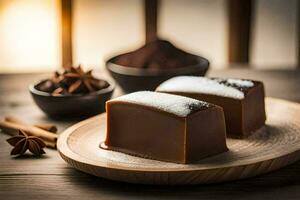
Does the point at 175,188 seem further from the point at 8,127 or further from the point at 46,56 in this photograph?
the point at 46,56

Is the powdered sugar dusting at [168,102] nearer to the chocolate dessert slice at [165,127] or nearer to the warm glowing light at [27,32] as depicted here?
the chocolate dessert slice at [165,127]

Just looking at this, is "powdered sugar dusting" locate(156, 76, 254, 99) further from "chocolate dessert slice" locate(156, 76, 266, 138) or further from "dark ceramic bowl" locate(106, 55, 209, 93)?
"dark ceramic bowl" locate(106, 55, 209, 93)

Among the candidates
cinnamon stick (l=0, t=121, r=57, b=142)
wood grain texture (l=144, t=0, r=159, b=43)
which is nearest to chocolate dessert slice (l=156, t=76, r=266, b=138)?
cinnamon stick (l=0, t=121, r=57, b=142)

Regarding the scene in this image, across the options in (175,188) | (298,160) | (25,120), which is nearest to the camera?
(175,188)

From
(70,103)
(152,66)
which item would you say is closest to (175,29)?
(152,66)

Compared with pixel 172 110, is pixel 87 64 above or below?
below

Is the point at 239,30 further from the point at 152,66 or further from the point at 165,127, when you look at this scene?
the point at 165,127

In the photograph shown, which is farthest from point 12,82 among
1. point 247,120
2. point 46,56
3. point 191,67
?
point 46,56

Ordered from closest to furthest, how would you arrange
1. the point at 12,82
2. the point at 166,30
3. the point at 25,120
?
the point at 25,120
the point at 12,82
the point at 166,30
